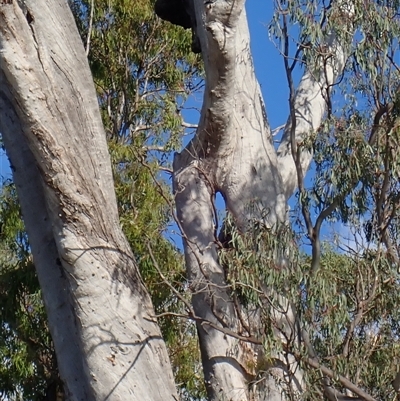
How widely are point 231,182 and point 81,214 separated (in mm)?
1370

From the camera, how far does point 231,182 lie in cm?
550

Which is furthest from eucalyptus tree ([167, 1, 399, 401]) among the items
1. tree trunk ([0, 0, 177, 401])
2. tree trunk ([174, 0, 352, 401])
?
tree trunk ([0, 0, 177, 401])

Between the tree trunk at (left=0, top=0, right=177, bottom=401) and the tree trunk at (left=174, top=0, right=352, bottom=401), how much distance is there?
0.62 metres

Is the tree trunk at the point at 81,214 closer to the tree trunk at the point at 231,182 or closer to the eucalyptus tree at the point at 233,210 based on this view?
the eucalyptus tree at the point at 233,210

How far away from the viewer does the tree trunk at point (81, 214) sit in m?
4.30

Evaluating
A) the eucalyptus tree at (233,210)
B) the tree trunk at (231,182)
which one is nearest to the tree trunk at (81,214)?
the eucalyptus tree at (233,210)

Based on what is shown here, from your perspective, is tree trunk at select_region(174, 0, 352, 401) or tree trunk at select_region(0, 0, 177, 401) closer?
tree trunk at select_region(0, 0, 177, 401)

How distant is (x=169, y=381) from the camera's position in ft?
14.5

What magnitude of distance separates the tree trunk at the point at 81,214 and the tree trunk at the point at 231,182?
622 millimetres

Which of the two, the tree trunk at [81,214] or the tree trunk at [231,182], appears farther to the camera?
the tree trunk at [231,182]

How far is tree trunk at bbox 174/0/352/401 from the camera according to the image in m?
5.03

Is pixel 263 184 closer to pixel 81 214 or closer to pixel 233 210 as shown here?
pixel 233 210

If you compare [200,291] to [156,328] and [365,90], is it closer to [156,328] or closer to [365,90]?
[156,328]

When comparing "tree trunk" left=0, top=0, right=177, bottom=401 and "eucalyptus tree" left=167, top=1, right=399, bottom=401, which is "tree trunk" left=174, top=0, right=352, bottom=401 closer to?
"eucalyptus tree" left=167, top=1, right=399, bottom=401
